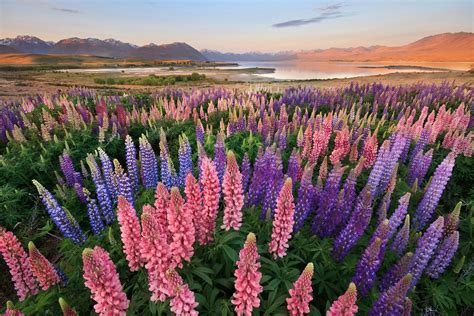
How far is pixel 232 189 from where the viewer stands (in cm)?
272

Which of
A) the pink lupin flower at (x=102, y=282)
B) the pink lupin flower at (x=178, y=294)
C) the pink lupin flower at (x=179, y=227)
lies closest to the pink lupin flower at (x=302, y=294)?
the pink lupin flower at (x=178, y=294)

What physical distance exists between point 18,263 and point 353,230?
10.8ft

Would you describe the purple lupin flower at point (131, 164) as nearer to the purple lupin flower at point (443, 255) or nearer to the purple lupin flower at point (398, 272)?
the purple lupin flower at point (398, 272)

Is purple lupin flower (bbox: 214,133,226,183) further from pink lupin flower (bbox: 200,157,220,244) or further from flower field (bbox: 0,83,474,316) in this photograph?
pink lupin flower (bbox: 200,157,220,244)

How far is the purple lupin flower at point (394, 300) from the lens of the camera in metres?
2.31

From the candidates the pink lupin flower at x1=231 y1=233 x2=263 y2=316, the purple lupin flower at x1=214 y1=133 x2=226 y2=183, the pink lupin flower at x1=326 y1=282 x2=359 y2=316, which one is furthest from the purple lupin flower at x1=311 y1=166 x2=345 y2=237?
the pink lupin flower at x1=231 y1=233 x2=263 y2=316

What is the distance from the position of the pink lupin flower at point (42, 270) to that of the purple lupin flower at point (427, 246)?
138 inches

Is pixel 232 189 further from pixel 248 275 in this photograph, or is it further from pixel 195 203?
pixel 248 275

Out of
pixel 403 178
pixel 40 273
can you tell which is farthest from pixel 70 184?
pixel 403 178

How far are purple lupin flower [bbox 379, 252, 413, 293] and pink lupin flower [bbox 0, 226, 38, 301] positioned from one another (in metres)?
3.40

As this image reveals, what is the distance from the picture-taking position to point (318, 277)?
10.5ft

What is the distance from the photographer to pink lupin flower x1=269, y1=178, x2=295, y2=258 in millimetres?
2523

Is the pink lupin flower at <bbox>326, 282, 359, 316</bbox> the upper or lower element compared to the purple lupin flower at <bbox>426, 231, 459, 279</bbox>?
upper

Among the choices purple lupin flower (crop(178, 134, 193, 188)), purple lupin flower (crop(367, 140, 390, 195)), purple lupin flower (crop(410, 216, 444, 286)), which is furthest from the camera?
purple lupin flower (crop(178, 134, 193, 188))
